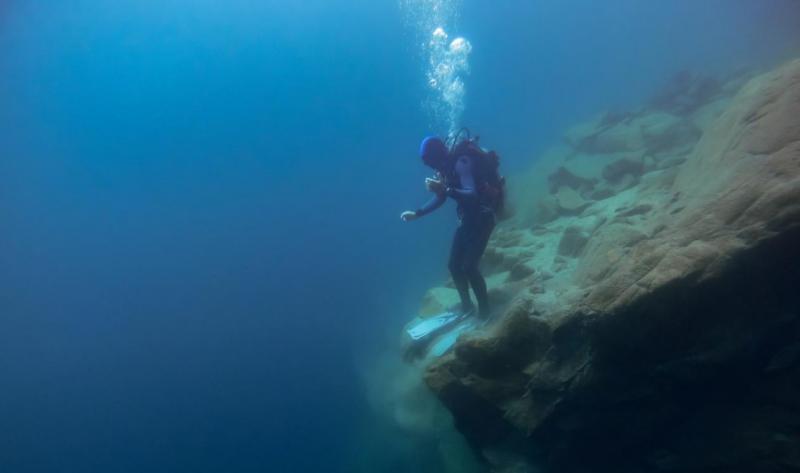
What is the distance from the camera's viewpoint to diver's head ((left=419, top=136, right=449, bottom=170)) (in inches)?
215

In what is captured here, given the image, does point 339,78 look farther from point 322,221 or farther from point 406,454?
point 406,454

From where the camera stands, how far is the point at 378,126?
4122 inches

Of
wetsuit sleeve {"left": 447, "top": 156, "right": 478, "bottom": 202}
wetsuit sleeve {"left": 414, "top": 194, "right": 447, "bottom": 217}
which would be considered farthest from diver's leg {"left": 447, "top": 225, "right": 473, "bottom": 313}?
wetsuit sleeve {"left": 447, "top": 156, "right": 478, "bottom": 202}

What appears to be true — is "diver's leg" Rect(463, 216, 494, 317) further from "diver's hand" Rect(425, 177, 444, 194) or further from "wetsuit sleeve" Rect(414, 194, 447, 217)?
"diver's hand" Rect(425, 177, 444, 194)

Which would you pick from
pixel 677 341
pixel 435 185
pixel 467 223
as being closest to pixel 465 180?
pixel 435 185

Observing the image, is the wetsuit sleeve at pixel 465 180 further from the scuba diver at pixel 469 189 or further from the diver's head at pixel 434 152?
the diver's head at pixel 434 152

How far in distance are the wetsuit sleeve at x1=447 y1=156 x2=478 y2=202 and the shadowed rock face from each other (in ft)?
4.86

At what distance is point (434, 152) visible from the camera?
5473 mm

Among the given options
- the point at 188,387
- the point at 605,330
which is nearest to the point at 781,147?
the point at 605,330

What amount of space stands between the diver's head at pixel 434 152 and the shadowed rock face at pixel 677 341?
81.7 inches

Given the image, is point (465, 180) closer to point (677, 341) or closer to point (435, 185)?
point (435, 185)

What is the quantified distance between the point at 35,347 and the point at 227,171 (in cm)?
4432

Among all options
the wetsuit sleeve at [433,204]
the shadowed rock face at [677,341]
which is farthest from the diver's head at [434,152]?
the shadowed rock face at [677,341]

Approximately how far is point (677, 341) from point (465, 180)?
298 cm
